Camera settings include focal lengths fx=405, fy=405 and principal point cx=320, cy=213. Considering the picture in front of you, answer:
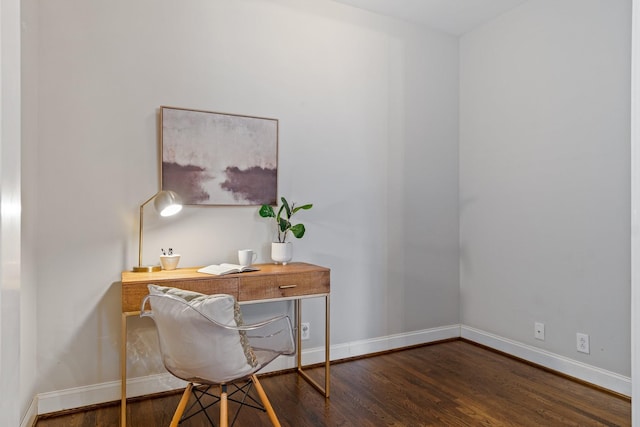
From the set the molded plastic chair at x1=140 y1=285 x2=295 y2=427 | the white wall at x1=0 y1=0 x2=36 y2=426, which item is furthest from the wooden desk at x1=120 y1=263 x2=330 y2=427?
the white wall at x1=0 y1=0 x2=36 y2=426

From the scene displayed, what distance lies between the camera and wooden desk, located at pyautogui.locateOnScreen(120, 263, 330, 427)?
2.08m

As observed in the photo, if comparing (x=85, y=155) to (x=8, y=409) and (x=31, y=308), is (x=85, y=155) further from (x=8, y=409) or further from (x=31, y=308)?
(x=8, y=409)

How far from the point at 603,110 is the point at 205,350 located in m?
2.83

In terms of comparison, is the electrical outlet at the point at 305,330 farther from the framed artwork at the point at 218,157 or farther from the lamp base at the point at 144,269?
the lamp base at the point at 144,269

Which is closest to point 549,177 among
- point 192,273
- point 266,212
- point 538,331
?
point 538,331

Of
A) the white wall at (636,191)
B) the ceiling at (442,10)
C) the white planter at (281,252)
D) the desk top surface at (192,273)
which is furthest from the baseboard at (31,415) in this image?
the ceiling at (442,10)

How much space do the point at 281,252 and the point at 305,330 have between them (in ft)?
2.29

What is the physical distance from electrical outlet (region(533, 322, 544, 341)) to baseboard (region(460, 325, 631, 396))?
0.09 m

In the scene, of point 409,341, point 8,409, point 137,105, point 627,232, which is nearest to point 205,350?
→ point 8,409

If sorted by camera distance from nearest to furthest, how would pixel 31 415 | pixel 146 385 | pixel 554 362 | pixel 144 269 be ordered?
pixel 31 415 < pixel 144 269 < pixel 146 385 < pixel 554 362

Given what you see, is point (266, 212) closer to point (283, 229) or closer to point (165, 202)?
point (283, 229)

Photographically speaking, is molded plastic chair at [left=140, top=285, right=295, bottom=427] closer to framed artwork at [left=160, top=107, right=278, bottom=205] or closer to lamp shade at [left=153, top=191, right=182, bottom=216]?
lamp shade at [left=153, top=191, right=182, bottom=216]

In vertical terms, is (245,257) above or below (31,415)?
above

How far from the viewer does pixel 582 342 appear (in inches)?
109
